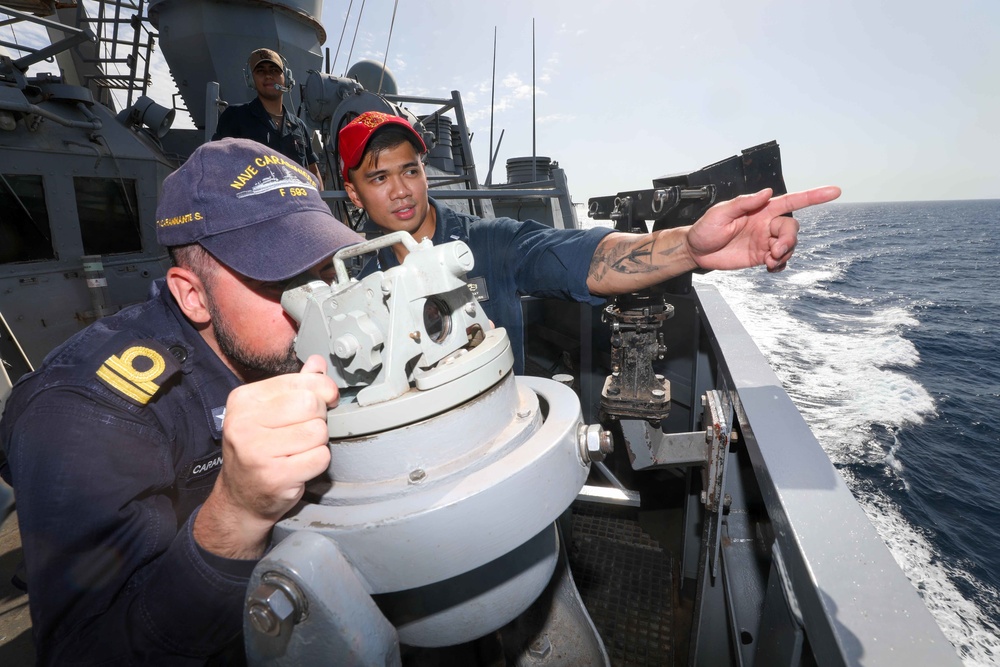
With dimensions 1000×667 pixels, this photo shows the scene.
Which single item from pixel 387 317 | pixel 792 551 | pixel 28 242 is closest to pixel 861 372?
pixel 792 551

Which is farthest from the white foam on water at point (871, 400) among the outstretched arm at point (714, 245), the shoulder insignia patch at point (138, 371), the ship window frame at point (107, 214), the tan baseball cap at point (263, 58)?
the ship window frame at point (107, 214)

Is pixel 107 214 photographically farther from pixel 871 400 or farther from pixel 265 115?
pixel 871 400

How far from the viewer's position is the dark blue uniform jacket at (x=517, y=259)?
183cm

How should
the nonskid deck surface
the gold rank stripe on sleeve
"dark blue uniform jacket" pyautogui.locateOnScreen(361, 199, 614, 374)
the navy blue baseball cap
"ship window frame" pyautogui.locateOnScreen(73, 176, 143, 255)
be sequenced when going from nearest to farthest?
the gold rank stripe on sleeve → the navy blue baseball cap → "dark blue uniform jacket" pyautogui.locateOnScreen(361, 199, 614, 374) → the nonskid deck surface → "ship window frame" pyautogui.locateOnScreen(73, 176, 143, 255)

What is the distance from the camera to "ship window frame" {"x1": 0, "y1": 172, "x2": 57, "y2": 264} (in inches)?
197

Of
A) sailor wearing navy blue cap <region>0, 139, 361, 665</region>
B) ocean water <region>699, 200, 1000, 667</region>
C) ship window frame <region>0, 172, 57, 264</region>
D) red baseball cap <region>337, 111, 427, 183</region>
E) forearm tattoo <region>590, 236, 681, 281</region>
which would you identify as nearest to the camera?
sailor wearing navy blue cap <region>0, 139, 361, 665</region>

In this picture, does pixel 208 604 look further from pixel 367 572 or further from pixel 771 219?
pixel 771 219

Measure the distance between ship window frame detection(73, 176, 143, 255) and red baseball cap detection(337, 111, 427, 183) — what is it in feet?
17.6

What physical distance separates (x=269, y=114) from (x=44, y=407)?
408cm

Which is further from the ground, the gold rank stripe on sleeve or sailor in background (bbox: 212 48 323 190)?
sailor in background (bbox: 212 48 323 190)

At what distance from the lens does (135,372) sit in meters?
1.04

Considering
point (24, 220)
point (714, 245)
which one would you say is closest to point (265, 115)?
point (24, 220)

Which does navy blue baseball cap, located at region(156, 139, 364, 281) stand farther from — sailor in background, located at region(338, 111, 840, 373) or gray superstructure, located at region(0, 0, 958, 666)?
sailor in background, located at region(338, 111, 840, 373)

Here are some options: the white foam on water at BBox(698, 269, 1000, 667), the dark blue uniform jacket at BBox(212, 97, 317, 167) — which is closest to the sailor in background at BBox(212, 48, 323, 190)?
the dark blue uniform jacket at BBox(212, 97, 317, 167)
